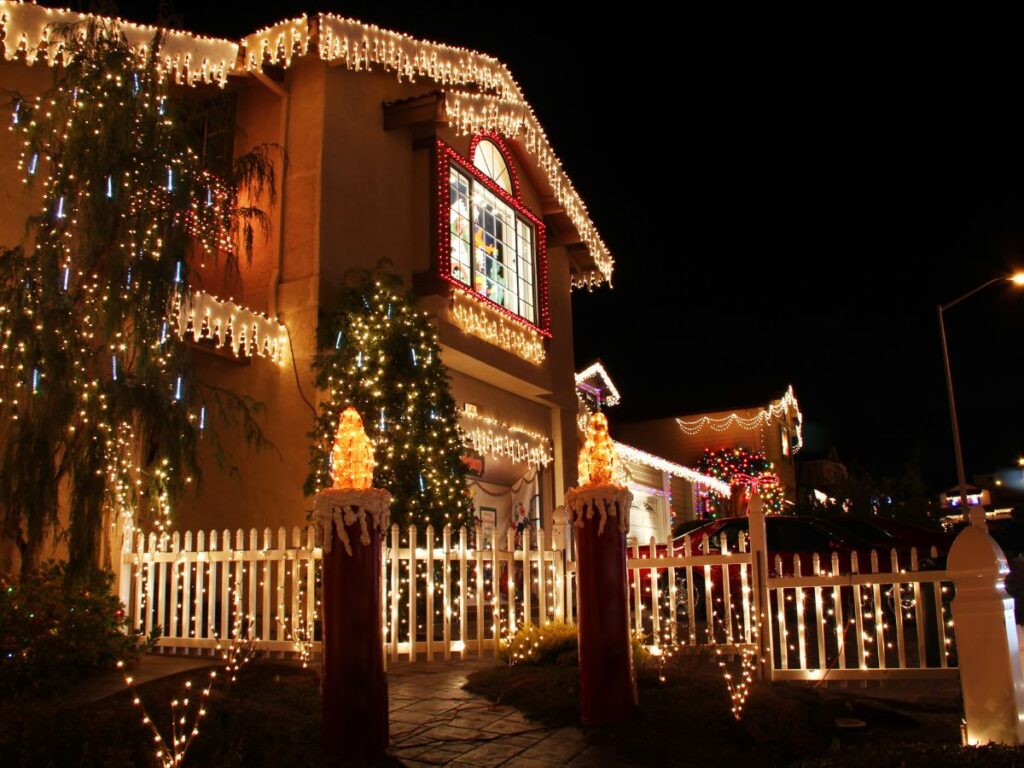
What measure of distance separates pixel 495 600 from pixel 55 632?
3.62 meters

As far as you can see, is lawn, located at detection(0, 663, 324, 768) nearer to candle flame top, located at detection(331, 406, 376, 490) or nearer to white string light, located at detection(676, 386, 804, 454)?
candle flame top, located at detection(331, 406, 376, 490)

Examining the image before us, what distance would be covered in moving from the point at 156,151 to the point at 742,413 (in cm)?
2858

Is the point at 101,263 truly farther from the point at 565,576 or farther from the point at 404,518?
the point at 565,576

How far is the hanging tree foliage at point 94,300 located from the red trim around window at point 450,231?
532cm

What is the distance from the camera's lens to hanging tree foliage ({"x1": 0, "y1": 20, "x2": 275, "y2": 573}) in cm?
742

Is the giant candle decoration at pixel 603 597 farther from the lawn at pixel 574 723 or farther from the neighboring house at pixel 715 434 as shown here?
the neighboring house at pixel 715 434

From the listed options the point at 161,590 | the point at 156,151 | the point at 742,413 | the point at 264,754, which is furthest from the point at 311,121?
the point at 742,413

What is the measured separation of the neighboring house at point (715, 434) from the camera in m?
33.7

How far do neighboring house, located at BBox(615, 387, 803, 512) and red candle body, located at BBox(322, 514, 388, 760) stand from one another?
28.9 meters

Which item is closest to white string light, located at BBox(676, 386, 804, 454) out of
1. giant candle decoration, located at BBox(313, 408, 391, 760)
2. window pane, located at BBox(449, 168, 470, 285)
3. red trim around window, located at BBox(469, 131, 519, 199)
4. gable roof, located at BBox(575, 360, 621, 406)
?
gable roof, located at BBox(575, 360, 621, 406)

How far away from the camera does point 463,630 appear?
28.3ft

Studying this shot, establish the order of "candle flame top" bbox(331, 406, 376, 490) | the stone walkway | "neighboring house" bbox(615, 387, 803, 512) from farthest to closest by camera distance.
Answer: "neighboring house" bbox(615, 387, 803, 512)
"candle flame top" bbox(331, 406, 376, 490)
the stone walkway

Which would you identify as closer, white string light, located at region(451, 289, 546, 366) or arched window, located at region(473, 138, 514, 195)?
white string light, located at region(451, 289, 546, 366)

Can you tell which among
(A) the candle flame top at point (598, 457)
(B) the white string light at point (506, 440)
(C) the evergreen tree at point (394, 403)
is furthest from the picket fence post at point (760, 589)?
(B) the white string light at point (506, 440)
